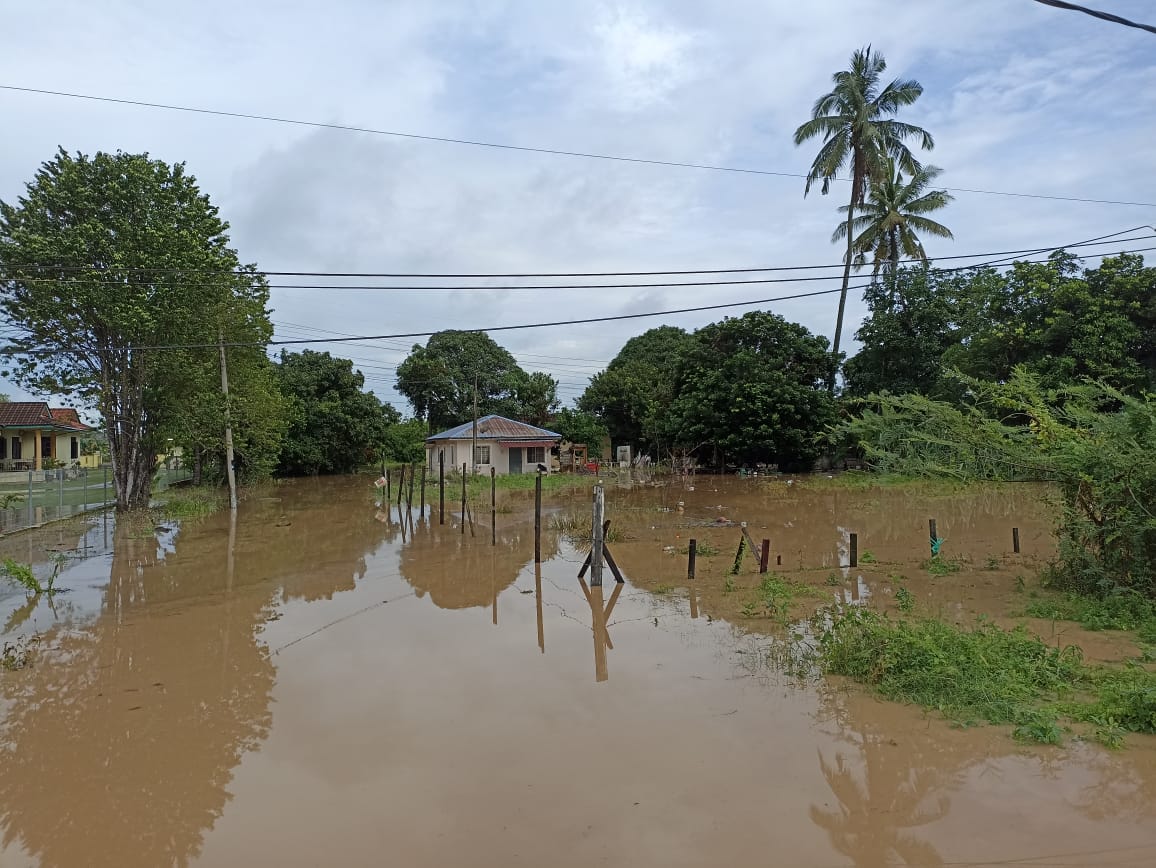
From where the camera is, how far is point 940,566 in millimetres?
13031

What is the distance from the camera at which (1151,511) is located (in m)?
9.34

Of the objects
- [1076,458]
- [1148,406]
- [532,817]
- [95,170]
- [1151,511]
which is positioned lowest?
[532,817]

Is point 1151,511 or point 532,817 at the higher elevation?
point 1151,511

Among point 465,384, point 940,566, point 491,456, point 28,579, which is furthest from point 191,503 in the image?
point 465,384

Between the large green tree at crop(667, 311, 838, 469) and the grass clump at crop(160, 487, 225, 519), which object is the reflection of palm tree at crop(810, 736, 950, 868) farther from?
the large green tree at crop(667, 311, 838, 469)

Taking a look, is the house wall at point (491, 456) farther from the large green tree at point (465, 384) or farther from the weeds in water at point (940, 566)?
the weeds in water at point (940, 566)

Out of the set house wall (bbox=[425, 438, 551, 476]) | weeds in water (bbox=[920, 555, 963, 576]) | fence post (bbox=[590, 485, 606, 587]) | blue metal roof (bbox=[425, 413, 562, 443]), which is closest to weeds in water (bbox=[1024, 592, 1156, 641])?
weeds in water (bbox=[920, 555, 963, 576])

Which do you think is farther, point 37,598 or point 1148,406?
point 37,598

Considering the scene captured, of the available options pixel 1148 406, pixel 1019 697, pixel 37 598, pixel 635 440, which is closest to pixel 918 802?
pixel 1019 697

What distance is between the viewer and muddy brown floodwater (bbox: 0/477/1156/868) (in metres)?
4.84

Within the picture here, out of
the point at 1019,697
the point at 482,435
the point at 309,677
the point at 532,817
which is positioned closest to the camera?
the point at 532,817

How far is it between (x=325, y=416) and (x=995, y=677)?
38.8 meters

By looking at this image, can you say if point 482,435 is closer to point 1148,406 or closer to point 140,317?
point 140,317

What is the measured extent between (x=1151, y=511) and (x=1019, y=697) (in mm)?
4406
